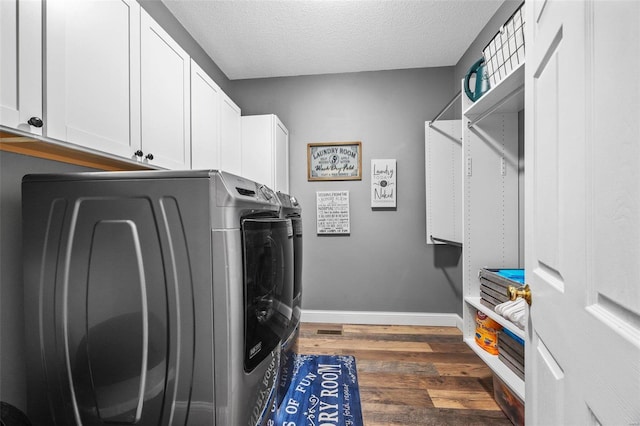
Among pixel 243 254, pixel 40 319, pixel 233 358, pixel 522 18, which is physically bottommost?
pixel 233 358

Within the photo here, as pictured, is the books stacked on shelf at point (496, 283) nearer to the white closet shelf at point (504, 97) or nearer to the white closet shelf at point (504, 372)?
the white closet shelf at point (504, 372)

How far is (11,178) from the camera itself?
1.05 meters

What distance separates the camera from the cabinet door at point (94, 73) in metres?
0.89

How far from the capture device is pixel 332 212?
313 cm

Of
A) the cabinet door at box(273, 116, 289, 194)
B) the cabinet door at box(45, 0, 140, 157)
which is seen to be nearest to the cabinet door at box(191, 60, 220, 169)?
the cabinet door at box(45, 0, 140, 157)

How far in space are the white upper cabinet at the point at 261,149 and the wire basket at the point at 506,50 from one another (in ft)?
5.86

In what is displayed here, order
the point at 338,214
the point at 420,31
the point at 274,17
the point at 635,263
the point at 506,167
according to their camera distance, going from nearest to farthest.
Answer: the point at 635,263 → the point at 506,167 → the point at 274,17 → the point at 420,31 → the point at 338,214

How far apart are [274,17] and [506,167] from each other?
2019 millimetres

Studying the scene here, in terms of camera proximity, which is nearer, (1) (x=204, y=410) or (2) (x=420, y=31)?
(1) (x=204, y=410)

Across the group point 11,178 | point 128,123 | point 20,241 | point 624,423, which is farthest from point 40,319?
point 624,423

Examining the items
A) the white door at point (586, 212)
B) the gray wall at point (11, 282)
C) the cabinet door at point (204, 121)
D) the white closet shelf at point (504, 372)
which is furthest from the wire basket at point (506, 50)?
the gray wall at point (11, 282)

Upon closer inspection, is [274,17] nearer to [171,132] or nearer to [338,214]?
[171,132]

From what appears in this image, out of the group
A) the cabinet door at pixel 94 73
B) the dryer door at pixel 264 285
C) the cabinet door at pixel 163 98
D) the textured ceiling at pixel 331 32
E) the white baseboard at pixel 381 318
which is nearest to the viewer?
the cabinet door at pixel 94 73

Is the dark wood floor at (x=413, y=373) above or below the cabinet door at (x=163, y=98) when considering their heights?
below
